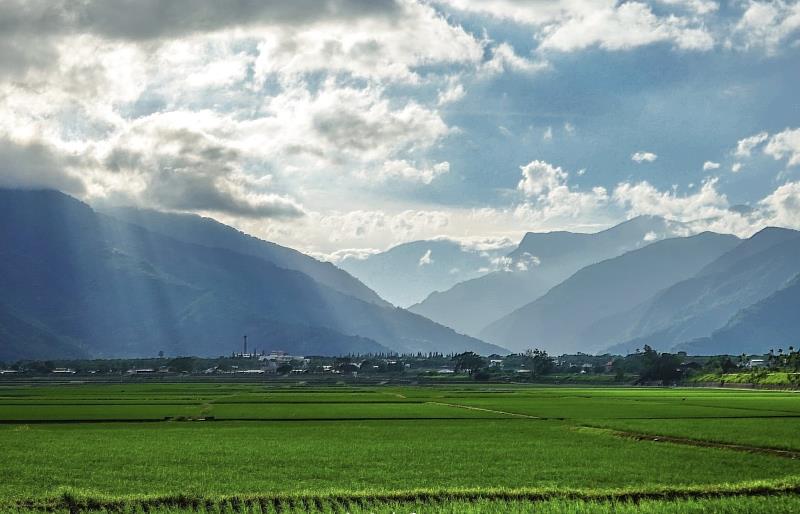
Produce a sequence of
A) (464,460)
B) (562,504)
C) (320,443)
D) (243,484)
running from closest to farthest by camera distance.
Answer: (562,504) < (243,484) < (464,460) < (320,443)

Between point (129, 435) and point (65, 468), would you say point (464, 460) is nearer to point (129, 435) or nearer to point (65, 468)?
point (65, 468)

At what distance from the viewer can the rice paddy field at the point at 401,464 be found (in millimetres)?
26297

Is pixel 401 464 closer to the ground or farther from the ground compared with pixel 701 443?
farther from the ground

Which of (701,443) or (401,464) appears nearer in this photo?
(401,464)

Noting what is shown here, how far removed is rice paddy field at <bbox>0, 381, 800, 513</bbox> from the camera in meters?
26.3

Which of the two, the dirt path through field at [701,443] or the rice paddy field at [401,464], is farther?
the dirt path through field at [701,443]

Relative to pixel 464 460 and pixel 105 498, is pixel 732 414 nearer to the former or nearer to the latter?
pixel 464 460

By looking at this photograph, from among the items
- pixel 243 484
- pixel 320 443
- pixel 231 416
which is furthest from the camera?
pixel 231 416

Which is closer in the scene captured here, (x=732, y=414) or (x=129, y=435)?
(x=129, y=435)

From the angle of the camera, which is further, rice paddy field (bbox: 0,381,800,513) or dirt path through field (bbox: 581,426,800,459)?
dirt path through field (bbox: 581,426,800,459)

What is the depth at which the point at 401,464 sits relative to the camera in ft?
114

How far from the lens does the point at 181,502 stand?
26.5 m

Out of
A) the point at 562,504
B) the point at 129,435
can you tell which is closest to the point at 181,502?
the point at 562,504

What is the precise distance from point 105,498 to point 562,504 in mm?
14973
